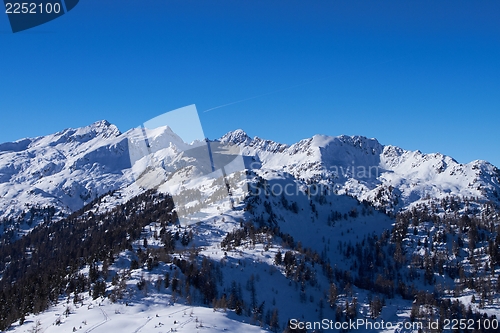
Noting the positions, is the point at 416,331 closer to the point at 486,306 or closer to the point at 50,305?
the point at 486,306

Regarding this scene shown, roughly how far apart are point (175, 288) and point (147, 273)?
12.4 metres

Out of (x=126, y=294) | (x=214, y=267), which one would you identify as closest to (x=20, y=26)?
(x=126, y=294)

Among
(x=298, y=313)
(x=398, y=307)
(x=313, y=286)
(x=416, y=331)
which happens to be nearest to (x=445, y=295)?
(x=398, y=307)

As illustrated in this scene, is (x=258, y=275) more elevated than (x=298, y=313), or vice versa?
(x=258, y=275)

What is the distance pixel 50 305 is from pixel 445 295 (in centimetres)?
18042

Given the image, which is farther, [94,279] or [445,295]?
[445,295]

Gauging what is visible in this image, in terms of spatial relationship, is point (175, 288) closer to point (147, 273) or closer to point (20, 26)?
point (147, 273)

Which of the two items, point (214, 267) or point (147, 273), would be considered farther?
point (214, 267)

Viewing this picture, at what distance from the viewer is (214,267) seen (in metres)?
146

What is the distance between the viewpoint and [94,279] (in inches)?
4719

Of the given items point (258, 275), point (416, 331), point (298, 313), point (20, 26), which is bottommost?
point (416, 331)

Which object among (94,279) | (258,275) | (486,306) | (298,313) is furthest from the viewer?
(486,306)

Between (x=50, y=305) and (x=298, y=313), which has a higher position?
(x=50, y=305)

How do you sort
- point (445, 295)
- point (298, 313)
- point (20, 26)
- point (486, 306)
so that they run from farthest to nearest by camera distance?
point (445, 295) < point (486, 306) < point (298, 313) < point (20, 26)
